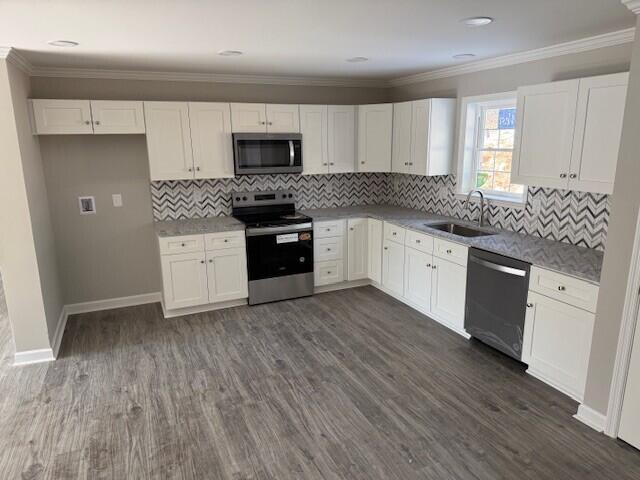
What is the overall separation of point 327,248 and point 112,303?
7.87 feet

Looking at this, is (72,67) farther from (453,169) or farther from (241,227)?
(453,169)

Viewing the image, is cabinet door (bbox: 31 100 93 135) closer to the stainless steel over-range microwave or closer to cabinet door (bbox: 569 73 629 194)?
the stainless steel over-range microwave

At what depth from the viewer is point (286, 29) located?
2.71m

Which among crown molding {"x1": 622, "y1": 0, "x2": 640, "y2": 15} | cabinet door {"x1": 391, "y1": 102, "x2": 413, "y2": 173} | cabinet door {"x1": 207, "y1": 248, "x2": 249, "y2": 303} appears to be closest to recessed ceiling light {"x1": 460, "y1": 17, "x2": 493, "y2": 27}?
crown molding {"x1": 622, "y1": 0, "x2": 640, "y2": 15}

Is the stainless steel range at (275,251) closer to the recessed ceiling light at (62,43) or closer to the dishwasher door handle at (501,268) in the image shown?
the dishwasher door handle at (501,268)

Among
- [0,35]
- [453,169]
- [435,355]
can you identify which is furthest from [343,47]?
[435,355]

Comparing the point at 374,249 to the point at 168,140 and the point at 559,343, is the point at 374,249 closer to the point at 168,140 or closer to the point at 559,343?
the point at 559,343

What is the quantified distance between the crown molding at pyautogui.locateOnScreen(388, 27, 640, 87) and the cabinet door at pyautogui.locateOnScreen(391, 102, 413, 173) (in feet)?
1.41

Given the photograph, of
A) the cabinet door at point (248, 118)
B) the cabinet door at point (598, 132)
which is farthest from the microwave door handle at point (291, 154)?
the cabinet door at point (598, 132)

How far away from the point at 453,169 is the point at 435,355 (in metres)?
2.03

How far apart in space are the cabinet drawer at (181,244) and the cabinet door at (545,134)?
290 centimetres

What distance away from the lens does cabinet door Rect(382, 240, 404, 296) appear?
14.9 ft

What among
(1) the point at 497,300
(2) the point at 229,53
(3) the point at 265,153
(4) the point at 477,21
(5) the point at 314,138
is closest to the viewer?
(4) the point at 477,21

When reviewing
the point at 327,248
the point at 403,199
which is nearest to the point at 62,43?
the point at 327,248
